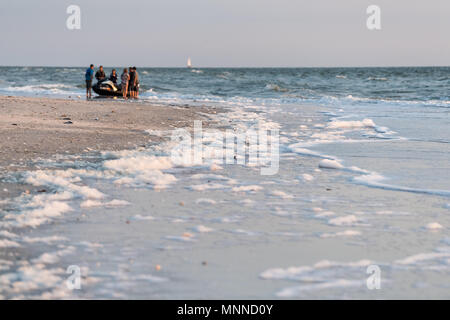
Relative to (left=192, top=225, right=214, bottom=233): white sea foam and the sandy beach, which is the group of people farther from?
(left=192, top=225, right=214, bottom=233): white sea foam

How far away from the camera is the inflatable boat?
2462 cm

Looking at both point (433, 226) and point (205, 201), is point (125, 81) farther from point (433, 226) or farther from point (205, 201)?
point (433, 226)

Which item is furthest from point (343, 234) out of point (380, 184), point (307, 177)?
point (307, 177)

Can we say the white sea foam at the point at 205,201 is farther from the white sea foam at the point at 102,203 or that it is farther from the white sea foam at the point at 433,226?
the white sea foam at the point at 433,226

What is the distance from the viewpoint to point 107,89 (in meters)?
24.7

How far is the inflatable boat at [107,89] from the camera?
24625 millimetres

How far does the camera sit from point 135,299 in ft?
10.8

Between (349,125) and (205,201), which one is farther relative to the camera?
(349,125)

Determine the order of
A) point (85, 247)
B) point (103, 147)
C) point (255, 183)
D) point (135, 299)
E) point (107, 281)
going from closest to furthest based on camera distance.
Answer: point (135, 299) → point (107, 281) → point (85, 247) → point (255, 183) → point (103, 147)

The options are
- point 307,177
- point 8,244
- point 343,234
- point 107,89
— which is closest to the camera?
point 8,244

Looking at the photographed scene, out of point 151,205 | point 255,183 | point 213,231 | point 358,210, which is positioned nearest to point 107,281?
point 213,231

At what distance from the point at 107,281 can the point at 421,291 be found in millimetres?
1928
